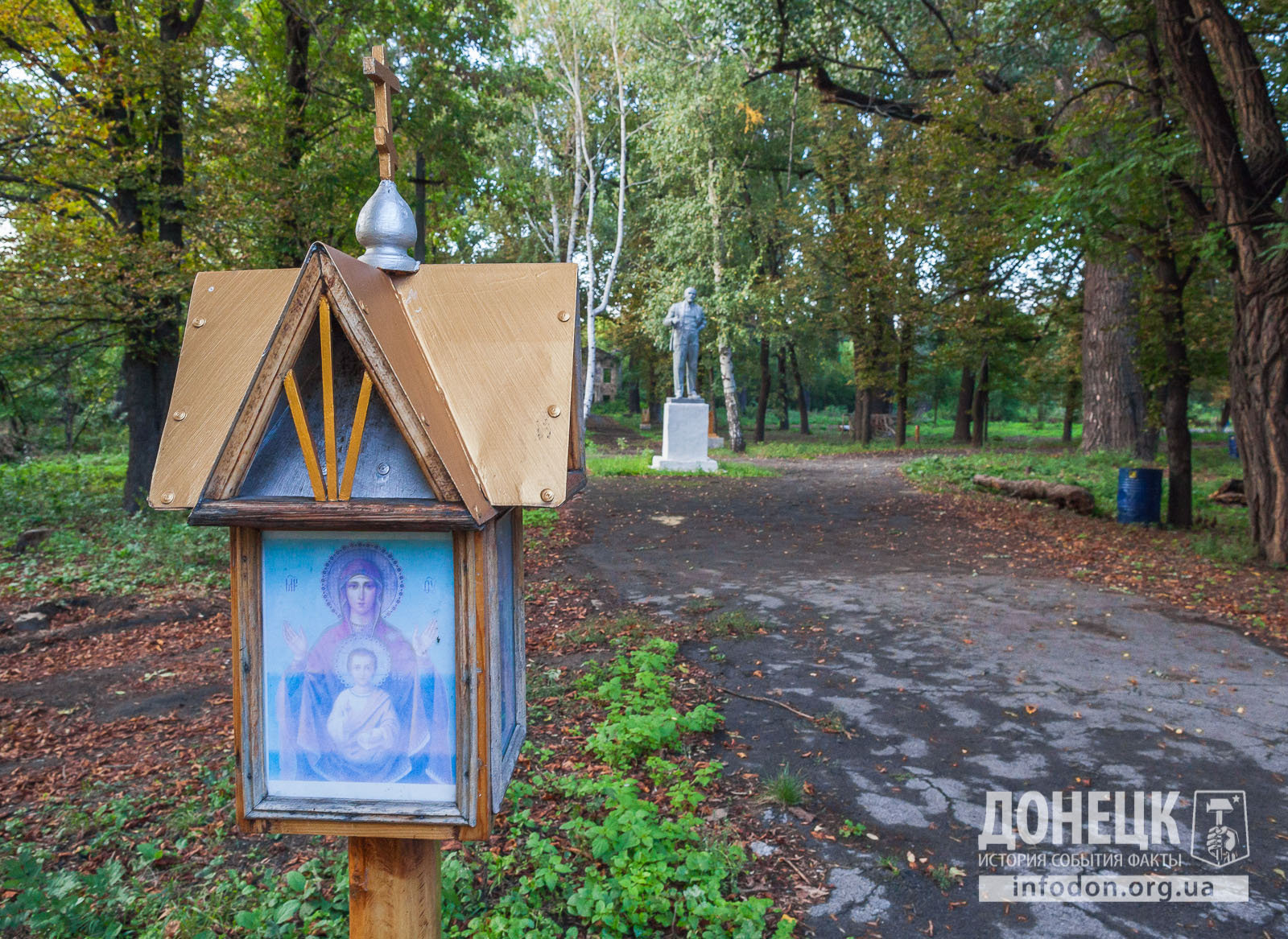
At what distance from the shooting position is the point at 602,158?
2461 centimetres

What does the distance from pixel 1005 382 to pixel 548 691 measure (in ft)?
87.2

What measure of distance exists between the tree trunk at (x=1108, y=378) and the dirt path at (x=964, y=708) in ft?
32.1

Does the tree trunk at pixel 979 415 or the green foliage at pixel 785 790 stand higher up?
the tree trunk at pixel 979 415

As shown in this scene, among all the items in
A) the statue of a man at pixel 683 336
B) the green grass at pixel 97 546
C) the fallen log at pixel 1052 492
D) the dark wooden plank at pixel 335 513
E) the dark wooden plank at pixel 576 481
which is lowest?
the green grass at pixel 97 546

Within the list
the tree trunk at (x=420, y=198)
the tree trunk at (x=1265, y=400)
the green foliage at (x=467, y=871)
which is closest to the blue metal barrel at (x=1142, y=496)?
the tree trunk at (x=1265, y=400)

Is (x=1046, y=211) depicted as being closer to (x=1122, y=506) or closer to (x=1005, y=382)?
(x=1122, y=506)

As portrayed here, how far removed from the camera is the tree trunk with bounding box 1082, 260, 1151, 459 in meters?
16.0

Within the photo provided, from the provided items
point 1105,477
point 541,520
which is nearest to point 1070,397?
point 1105,477

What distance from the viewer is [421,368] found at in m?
1.65

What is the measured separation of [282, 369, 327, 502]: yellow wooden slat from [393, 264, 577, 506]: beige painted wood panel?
0.95 ft

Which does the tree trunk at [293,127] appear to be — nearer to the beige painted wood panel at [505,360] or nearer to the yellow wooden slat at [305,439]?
the beige painted wood panel at [505,360]

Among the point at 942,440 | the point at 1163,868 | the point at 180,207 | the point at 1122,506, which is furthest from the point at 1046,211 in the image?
the point at 942,440

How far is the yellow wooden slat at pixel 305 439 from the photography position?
1.49 meters

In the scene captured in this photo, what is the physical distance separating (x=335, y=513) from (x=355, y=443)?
5.5 inches
